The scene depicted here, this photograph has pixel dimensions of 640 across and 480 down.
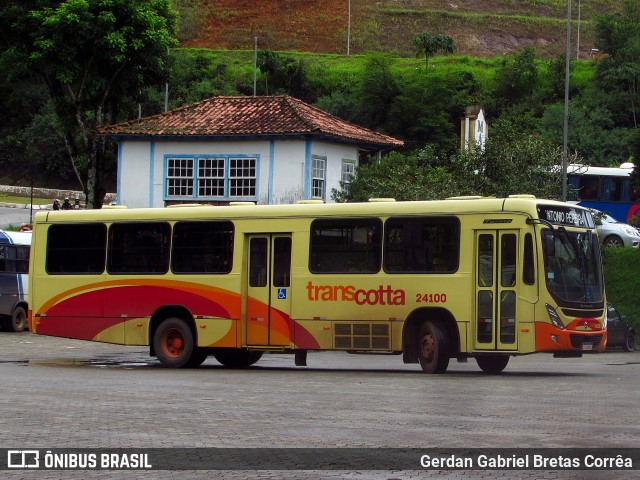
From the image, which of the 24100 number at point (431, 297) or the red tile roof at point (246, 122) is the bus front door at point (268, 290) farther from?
the red tile roof at point (246, 122)

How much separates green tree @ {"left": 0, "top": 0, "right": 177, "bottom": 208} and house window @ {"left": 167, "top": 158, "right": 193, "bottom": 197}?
3185 millimetres

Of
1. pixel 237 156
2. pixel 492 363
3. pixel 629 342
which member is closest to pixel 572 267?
pixel 492 363

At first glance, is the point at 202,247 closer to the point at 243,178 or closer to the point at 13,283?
the point at 13,283

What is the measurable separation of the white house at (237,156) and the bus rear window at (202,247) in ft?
63.7

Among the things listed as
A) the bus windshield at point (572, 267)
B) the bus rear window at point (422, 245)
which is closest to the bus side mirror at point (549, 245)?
the bus windshield at point (572, 267)

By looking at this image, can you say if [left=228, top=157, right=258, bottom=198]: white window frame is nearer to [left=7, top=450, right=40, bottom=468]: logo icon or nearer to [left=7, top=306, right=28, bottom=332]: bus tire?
[left=7, top=306, right=28, bottom=332]: bus tire

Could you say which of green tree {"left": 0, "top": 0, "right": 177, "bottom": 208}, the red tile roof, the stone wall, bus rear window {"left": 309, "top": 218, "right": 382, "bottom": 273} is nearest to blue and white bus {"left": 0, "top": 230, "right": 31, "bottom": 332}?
green tree {"left": 0, "top": 0, "right": 177, "bottom": 208}

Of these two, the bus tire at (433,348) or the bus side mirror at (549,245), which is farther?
the bus tire at (433,348)

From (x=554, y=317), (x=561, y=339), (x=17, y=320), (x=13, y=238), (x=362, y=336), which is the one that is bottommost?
(x=17, y=320)

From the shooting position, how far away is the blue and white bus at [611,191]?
57250 millimetres

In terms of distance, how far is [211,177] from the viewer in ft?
149

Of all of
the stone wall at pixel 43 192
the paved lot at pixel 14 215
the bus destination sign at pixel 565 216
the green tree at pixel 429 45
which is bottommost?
the bus destination sign at pixel 565 216

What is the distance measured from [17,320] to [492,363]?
65.2 feet

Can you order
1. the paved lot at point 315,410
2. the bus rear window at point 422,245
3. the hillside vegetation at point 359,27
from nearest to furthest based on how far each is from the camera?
the paved lot at point 315,410 → the bus rear window at point 422,245 → the hillside vegetation at point 359,27
